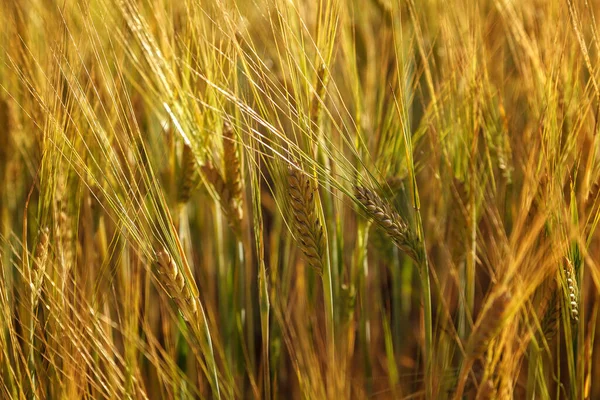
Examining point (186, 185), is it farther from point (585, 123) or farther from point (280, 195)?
point (585, 123)

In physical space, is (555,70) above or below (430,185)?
above

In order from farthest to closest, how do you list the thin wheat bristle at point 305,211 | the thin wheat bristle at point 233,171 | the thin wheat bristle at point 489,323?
the thin wheat bristle at point 233,171 → the thin wheat bristle at point 305,211 → the thin wheat bristle at point 489,323

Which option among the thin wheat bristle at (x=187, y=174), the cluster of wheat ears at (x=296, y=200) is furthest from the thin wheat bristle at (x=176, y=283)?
the thin wheat bristle at (x=187, y=174)

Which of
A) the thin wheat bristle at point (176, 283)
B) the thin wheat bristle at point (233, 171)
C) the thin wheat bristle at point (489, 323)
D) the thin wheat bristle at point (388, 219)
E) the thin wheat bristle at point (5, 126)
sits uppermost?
the thin wheat bristle at point (5, 126)

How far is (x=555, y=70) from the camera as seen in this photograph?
724mm

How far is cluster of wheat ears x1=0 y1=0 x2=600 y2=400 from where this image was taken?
24.7 inches

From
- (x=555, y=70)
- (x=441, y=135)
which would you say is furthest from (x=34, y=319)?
(x=555, y=70)

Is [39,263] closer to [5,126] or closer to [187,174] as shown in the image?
[187,174]

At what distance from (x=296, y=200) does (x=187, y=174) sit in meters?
0.24

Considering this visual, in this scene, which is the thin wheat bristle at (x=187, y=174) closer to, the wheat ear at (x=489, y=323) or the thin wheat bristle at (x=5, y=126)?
the thin wheat bristle at (x=5, y=126)

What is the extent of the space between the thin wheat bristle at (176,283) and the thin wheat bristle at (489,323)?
0.87 ft

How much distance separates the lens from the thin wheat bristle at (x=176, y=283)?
0.59 metres

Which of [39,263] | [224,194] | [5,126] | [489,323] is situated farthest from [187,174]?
[489,323]

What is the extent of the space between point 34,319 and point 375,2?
0.78 metres
